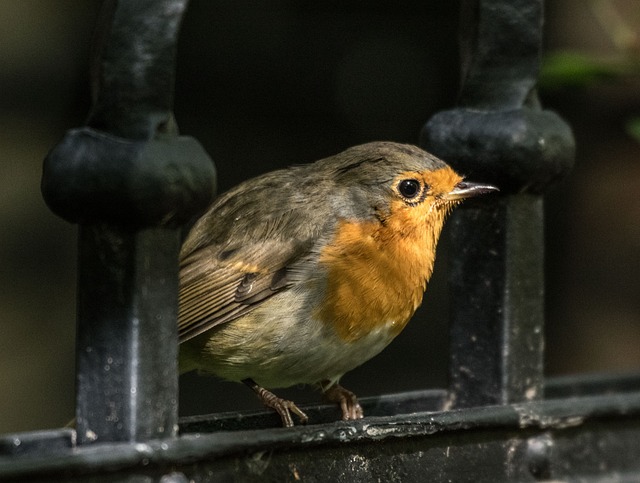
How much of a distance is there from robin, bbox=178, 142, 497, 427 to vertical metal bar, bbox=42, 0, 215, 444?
107 centimetres

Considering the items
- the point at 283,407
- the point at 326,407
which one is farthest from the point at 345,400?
the point at 283,407

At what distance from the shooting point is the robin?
309 cm

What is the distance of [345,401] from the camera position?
309 centimetres

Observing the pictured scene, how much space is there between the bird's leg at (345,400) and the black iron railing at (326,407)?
0.14ft

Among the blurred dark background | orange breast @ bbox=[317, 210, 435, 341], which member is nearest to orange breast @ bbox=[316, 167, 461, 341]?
orange breast @ bbox=[317, 210, 435, 341]

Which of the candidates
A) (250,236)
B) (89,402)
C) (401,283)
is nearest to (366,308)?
(401,283)

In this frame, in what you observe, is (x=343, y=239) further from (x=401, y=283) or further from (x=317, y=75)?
(x=317, y=75)

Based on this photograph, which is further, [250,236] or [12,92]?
[12,92]

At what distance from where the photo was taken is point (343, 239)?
10.3 ft

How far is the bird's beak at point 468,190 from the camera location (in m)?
2.56

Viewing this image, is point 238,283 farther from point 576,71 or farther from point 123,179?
point 123,179

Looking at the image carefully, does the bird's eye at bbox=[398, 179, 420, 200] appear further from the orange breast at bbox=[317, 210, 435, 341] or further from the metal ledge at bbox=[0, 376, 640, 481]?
the metal ledge at bbox=[0, 376, 640, 481]

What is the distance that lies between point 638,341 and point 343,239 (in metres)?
2.21

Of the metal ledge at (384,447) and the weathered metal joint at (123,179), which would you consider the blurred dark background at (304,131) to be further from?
the weathered metal joint at (123,179)
